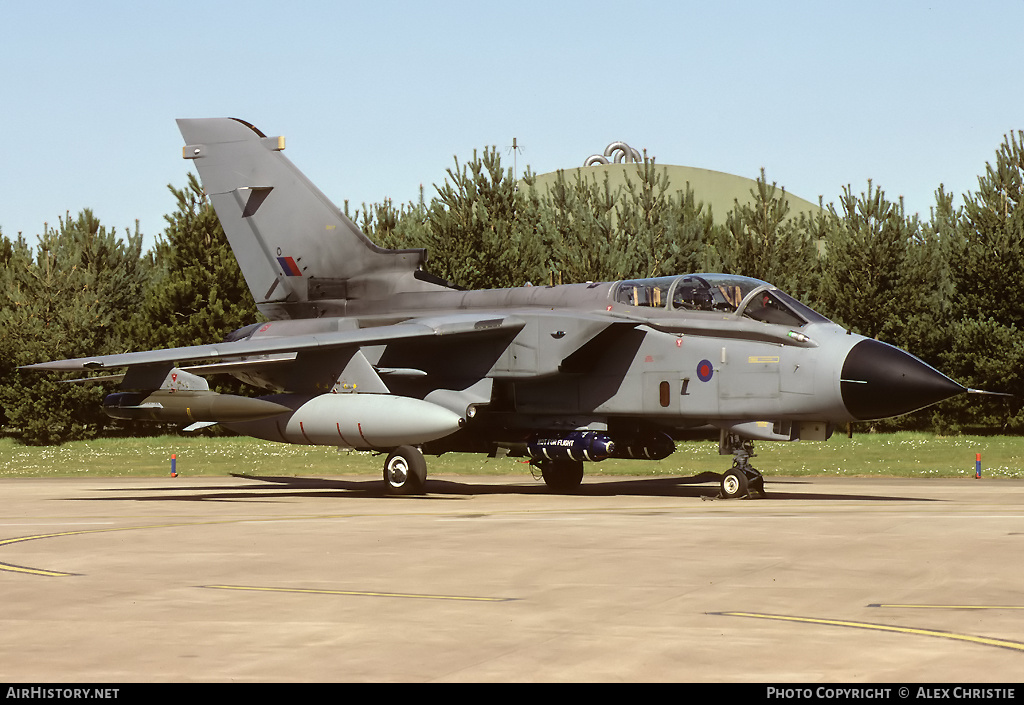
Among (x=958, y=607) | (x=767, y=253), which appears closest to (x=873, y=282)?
(x=767, y=253)

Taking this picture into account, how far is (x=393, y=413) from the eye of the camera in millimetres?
19969

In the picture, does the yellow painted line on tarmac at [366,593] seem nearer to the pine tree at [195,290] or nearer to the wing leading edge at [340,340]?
the wing leading edge at [340,340]

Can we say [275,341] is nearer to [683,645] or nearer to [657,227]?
[683,645]

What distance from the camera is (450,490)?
75.8ft

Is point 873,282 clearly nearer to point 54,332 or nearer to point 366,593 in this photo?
point 54,332

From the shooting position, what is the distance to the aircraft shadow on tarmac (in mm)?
20203

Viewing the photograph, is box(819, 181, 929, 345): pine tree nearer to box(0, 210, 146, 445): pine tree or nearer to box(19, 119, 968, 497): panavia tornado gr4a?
box(19, 119, 968, 497): panavia tornado gr4a

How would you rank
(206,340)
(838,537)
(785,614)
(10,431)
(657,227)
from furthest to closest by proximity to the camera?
(10,431) < (206,340) < (657,227) < (838,537) < (785,614)

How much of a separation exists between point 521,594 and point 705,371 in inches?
423

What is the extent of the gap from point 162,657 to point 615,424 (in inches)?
580

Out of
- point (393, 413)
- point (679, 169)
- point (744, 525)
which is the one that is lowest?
point (744, 525)

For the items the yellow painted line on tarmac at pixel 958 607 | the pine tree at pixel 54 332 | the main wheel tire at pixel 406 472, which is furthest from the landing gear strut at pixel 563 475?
the pine tree at pixel 54 332

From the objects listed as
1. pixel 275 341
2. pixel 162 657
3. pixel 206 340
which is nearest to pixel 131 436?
pixel 206 340

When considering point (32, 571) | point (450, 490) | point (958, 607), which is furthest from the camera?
point (450, 490)
